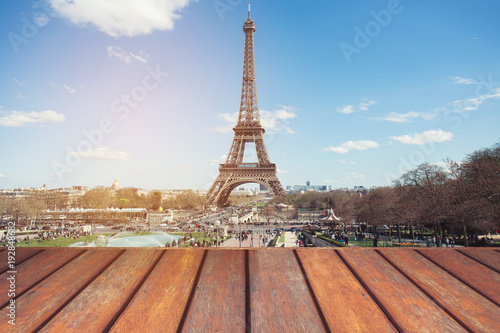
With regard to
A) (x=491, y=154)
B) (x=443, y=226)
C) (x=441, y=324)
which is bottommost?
(x=443, y=226)

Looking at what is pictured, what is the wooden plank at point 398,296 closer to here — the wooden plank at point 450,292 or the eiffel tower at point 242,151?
the wooden plank at point 450,292

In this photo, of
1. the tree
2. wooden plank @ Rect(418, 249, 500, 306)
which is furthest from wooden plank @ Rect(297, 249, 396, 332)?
the tree

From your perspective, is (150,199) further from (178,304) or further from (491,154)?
(178,304)

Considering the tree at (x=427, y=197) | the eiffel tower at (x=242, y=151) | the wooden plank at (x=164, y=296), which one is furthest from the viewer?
the eiffel tower at (x=242, y=151)

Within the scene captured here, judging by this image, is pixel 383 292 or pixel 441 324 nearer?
pixel 441 324

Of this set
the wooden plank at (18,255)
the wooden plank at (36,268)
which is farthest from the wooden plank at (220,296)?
the wooden plank at (18,255)

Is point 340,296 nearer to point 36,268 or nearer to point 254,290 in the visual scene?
point 254,290

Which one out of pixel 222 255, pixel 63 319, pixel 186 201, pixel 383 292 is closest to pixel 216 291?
pixel 222 255
